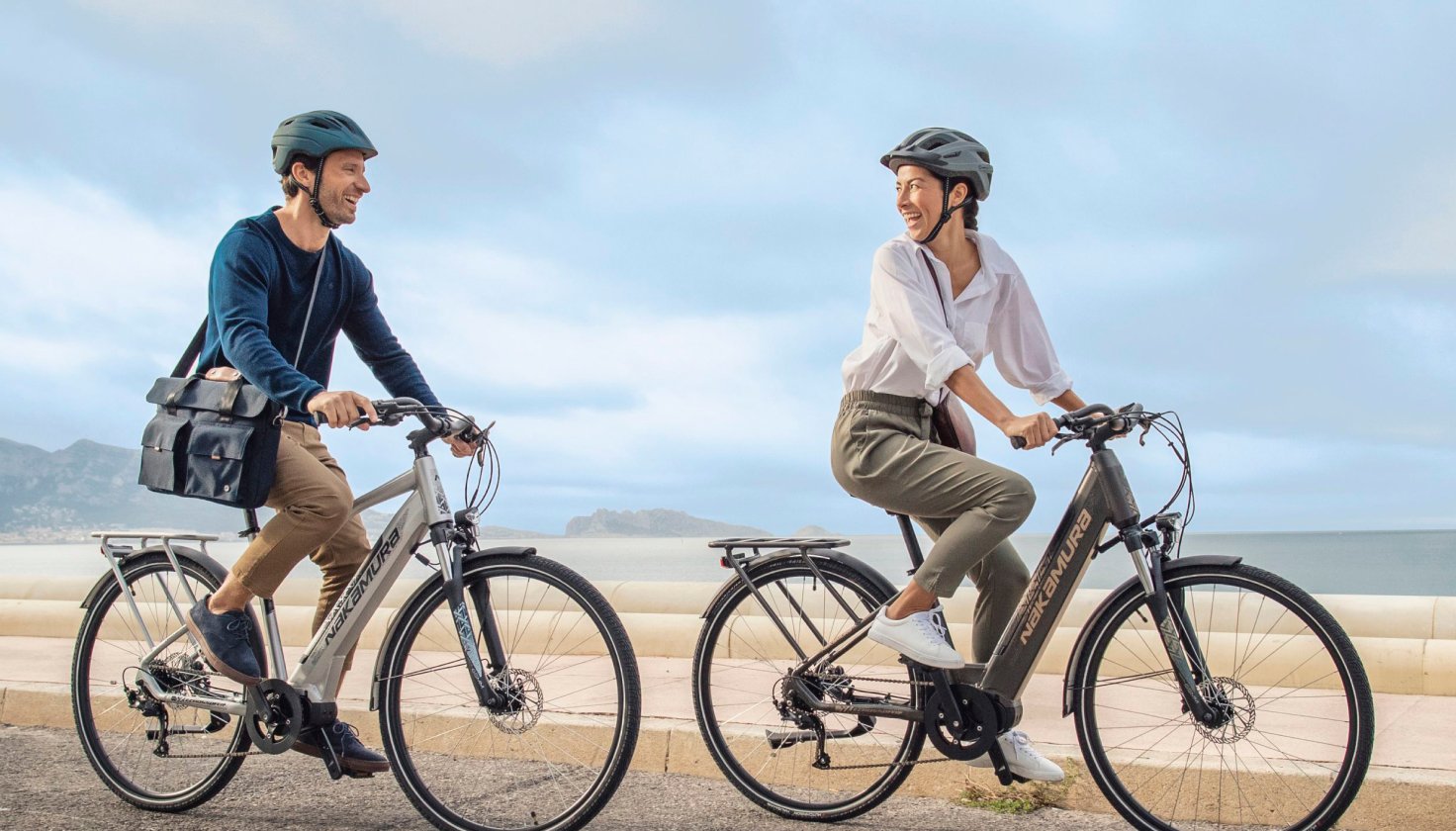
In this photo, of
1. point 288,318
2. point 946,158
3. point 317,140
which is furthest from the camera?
point 288,318

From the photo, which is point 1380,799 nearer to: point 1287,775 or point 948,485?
point 1287,775

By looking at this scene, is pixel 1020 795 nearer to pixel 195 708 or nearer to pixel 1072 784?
pixel 1072 784

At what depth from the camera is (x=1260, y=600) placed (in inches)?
136

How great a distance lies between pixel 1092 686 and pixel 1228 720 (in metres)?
0.37

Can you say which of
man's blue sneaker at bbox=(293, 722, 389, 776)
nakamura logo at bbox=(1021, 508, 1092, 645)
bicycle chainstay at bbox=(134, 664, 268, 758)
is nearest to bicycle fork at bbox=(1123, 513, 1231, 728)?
nakamura logo at bbox=(1021, 508, 1092, 645)

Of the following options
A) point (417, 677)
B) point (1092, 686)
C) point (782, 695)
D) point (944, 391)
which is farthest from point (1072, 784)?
point (417, 677)

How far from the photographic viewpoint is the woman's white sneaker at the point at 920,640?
3.57 metres

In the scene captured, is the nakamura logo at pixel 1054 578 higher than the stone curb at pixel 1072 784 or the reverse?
higher

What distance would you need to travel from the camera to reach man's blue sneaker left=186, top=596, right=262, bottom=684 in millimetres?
3953

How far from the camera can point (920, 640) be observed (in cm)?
358

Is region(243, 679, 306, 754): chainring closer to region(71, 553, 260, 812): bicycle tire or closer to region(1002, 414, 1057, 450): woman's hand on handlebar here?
region(71, 553, 260, 812): bicycle tire

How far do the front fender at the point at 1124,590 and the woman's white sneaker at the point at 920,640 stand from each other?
12.1 inches

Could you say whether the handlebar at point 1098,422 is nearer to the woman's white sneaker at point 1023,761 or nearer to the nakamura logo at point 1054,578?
the nakamura logo at point 1054,578

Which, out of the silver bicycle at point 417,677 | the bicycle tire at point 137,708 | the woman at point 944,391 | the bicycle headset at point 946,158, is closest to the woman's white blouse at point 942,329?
the woman at point 944,391
